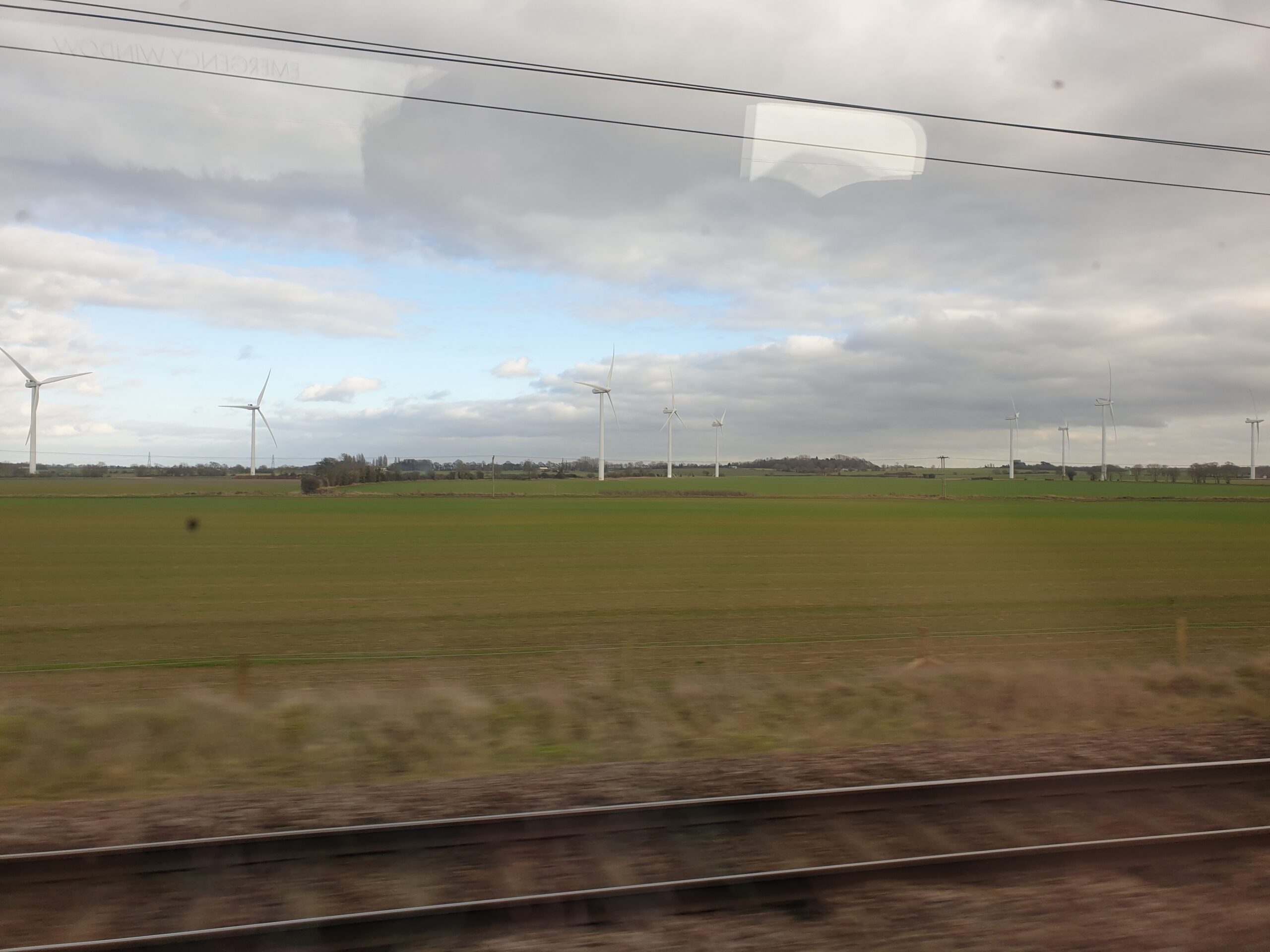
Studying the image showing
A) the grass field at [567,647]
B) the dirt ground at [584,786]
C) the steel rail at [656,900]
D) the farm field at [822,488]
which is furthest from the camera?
the farm field at [822,488]

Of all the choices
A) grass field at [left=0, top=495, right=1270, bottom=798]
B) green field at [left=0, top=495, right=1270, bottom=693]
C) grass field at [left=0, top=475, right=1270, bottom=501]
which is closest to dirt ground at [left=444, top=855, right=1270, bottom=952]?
grass field at [left=0, top=495, right=1270, bottom=798]

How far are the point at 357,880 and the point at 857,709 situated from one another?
29.2ft

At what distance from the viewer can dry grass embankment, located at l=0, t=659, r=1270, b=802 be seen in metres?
10.2

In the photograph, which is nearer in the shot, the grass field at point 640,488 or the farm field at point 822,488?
the grass field at point 640,488

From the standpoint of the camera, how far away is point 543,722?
493 inches

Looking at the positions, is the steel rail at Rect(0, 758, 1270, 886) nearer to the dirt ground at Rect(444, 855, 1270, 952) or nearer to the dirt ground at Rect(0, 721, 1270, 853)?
the dirt ground at Rect(0, 721, 1270, 853)

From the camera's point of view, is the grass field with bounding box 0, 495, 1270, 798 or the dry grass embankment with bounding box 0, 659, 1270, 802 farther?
the grass field with bounding box 0, 495, 1270, 798

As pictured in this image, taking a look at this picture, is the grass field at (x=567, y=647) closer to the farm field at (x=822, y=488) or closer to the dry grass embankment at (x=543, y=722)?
the dry grass embankment at (x=543, y=722)

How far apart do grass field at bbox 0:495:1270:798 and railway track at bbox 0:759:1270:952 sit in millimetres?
2860

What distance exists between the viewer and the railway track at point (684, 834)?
19.4ft

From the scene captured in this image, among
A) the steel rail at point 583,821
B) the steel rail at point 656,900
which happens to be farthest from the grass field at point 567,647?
the steel rail at point 656,900

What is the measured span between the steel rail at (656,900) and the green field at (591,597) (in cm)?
1027

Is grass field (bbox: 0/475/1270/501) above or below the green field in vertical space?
above

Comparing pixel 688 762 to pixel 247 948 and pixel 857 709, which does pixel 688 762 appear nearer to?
pixel 857 709
